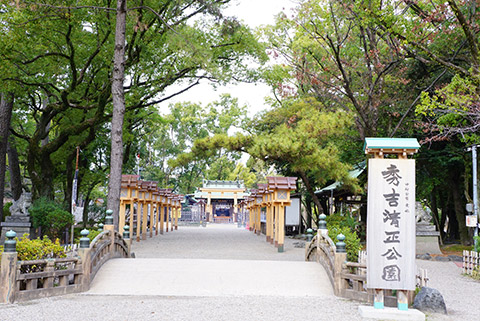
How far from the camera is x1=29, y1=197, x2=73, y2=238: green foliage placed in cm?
1628

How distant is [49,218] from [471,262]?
13895 millimetres

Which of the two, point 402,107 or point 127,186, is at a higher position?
point 402,107

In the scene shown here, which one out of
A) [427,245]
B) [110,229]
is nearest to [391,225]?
[110,229]

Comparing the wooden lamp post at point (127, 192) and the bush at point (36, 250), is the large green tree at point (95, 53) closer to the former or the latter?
the wooden lamp post at point (127, 192)

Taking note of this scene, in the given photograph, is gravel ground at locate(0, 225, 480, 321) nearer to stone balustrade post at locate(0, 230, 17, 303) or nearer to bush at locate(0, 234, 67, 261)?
stone balustrade post at locate(0, 230, 17, 303)

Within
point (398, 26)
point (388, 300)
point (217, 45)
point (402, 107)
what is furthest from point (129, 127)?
point (388, 300)

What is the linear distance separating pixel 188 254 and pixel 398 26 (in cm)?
920

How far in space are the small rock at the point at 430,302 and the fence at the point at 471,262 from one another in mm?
5740

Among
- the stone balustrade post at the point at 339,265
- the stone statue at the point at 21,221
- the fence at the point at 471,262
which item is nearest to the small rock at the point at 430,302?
the stone balustrade post at the point at 339,265

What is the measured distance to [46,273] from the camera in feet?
24.9

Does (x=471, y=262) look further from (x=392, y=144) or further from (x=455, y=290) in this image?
(x=392, y=144)

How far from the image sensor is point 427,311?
698cm

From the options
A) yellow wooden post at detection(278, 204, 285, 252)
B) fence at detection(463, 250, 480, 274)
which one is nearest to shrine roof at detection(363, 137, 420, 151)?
fence at detection(463, 250, 480, 274)

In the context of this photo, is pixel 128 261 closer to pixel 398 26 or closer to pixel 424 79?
pixel 398 26
